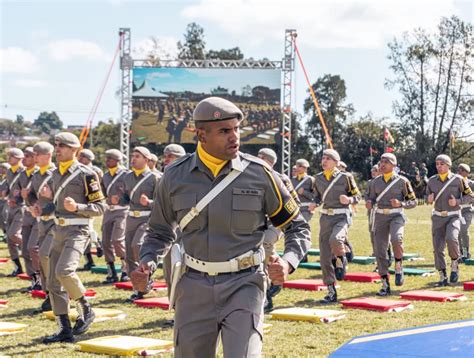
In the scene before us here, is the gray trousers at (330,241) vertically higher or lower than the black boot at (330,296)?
higher

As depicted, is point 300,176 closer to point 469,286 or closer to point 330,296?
point 469,286

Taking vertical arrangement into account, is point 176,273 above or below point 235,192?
below

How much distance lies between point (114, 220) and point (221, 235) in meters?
9.99

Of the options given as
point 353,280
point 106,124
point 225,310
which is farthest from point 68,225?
point 106,124

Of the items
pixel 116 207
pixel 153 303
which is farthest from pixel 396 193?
pixel 116 207

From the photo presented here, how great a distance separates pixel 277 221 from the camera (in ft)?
17.9

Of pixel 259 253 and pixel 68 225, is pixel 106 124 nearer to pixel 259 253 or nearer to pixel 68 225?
pixel 68 225

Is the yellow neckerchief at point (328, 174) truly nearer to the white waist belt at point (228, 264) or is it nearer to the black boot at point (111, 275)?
the black boot at point (111, 275)

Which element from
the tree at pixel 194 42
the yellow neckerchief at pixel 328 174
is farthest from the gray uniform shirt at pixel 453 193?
the tree at pixel 194 42

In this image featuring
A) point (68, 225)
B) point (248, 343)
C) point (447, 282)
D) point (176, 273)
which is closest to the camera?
point (248, 343)

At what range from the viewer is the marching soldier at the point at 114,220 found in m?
14.8

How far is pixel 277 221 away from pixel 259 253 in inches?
11.3

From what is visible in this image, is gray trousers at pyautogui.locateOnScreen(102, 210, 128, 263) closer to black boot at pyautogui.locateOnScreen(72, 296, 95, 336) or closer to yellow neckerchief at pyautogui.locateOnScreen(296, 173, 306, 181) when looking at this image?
yellow neckerchief at pyautogui.locateOnScreen(296, 173, 306, 181)

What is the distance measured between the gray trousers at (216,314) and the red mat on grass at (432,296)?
771 centimetres
